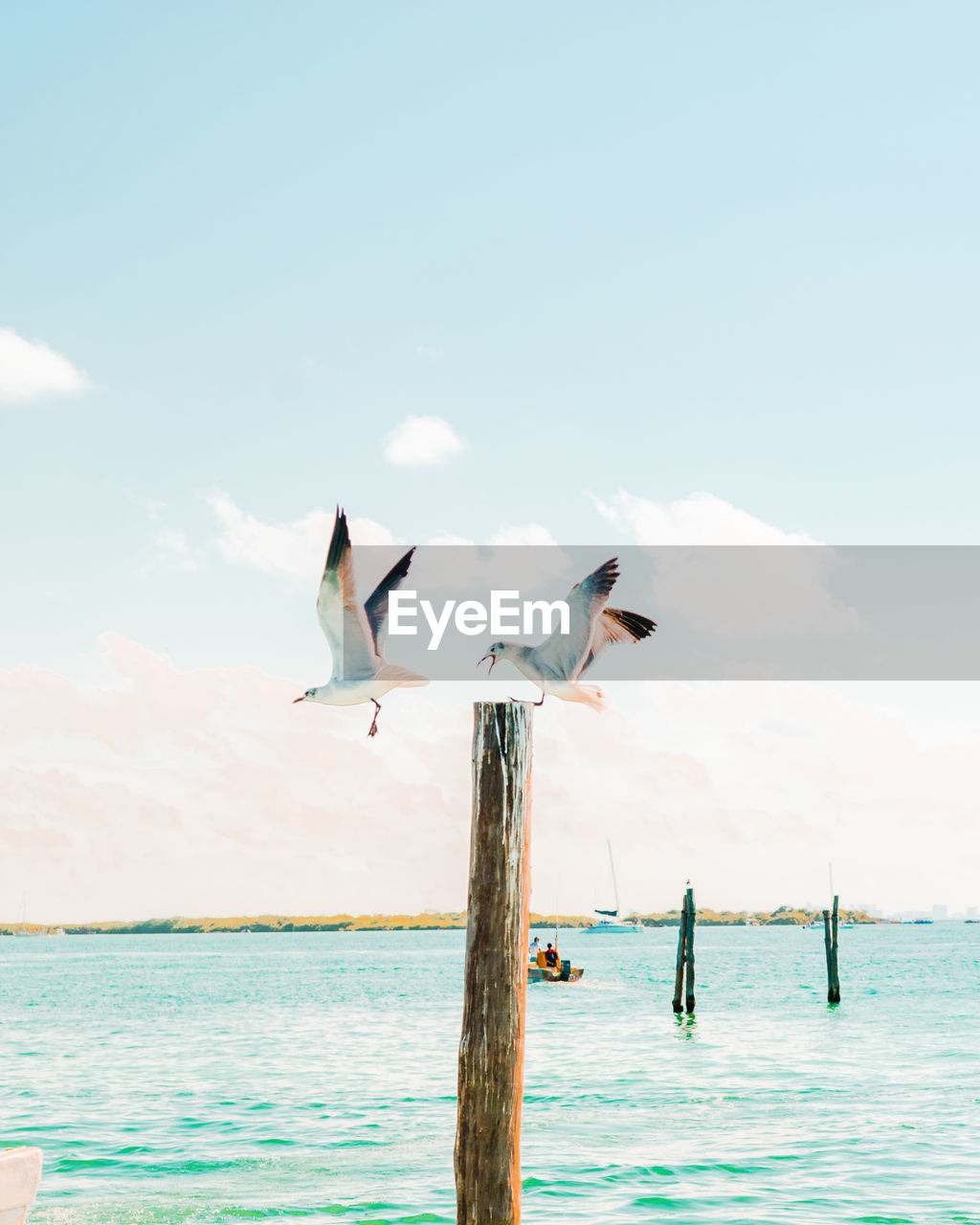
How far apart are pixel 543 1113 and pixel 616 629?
12.1m

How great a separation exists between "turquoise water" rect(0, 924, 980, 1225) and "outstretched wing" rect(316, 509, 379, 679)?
7.04 m

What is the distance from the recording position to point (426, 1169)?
13.8m

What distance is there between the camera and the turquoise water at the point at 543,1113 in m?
12.3

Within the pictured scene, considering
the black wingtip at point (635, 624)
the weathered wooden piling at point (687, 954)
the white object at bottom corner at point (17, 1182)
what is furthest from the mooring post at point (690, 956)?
the white object at bottom corner at point (17, 1182)

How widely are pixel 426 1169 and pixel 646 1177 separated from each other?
8.44ft

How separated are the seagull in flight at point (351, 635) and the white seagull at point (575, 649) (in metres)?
0.80

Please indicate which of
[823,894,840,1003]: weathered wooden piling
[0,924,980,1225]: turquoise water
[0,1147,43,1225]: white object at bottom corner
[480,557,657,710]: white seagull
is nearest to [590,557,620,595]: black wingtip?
[480,557,657,710]: white seagull

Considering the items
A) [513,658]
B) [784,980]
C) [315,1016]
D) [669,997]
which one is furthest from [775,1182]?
[784,980]

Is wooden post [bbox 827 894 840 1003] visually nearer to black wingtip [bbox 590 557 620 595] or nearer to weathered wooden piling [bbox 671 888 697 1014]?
weathered wooden piling [bbox 671 888 697 1014]

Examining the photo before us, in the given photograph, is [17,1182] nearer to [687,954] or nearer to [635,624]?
[635,624]

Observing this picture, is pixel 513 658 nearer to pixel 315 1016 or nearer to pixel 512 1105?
pixel 512 1105

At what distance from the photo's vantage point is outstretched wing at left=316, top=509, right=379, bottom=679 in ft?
24.0

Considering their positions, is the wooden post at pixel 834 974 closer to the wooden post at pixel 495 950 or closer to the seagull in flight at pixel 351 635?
the seagull in flight at pixel 351 635

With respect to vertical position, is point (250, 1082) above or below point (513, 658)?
below
